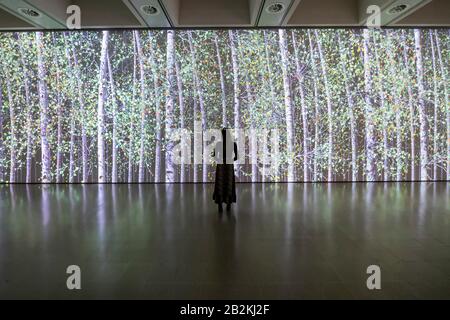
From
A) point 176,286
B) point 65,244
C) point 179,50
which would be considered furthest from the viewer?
point 179,50

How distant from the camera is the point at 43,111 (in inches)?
382

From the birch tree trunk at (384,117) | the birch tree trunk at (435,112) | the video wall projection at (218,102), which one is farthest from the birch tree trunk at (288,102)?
the birch tree trunk at (435,112)

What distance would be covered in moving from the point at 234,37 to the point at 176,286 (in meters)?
7.63

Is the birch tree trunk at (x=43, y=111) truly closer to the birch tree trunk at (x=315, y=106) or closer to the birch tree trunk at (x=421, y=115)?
the birch tree trunk at (x=315, y=106)

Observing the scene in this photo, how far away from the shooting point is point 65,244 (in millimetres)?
4543

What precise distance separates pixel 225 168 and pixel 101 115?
4748mm

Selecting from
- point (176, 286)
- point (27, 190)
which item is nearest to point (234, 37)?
point (27, 190)

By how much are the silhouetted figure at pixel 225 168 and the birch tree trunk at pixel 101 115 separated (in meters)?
4.52

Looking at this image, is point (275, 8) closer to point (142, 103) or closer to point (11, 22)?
point (142, 103)

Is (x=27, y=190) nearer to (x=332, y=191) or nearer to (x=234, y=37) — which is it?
(x=234, y=37)

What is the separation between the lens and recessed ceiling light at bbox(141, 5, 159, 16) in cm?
701

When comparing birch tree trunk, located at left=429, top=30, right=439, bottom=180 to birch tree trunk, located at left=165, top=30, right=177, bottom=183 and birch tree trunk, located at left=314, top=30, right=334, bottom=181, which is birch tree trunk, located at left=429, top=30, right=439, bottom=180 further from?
birch tree trunk, located at left=165, top=30, right=177, bottom=183

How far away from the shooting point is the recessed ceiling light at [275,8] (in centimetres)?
688

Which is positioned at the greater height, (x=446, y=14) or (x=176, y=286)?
(x=446, y=14)
